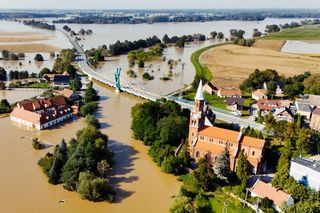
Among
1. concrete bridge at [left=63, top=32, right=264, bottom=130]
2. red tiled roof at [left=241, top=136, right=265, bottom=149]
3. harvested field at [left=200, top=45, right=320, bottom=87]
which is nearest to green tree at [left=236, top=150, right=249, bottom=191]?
red tiled roof at [left=241, top=136, right=265, bottom=149]

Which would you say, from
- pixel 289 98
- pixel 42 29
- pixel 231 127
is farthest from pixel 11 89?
pixel 42 29

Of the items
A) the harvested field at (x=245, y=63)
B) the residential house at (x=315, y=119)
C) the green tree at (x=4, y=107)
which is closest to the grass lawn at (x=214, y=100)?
the harvested field at (x=245, y=63)

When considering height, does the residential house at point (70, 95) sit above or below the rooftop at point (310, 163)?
below

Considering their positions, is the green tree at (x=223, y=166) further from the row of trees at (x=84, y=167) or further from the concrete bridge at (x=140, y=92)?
the concrete bridge at (x=140, y=92)

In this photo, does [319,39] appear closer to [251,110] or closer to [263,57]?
[263,57]

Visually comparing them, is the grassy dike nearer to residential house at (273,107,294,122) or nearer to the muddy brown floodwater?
residential house at (273,107,294,122)

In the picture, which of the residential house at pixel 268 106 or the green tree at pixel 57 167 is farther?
the residential house at pixel 268 106

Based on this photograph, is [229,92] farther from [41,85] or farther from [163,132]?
[41,85]

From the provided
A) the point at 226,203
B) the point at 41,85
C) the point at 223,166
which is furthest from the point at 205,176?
the point at 41,85
